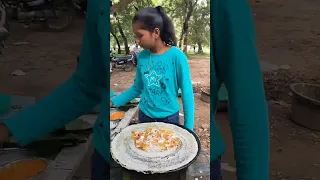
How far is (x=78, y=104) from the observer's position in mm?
552

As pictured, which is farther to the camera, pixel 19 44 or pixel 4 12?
pixel 4 12

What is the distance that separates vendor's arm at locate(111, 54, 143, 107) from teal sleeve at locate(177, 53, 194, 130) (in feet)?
0.21

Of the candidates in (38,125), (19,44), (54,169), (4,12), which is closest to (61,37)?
(19,44)

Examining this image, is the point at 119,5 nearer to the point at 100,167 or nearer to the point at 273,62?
the point at 100,167

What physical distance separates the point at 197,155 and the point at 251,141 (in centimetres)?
13

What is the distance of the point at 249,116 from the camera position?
1.56 ft

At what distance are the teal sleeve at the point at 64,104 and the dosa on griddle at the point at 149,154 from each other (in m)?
0.08

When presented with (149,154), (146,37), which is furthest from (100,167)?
(146,37)

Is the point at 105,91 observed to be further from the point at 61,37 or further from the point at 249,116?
the point at 61,37

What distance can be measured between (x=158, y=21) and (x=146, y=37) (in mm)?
33

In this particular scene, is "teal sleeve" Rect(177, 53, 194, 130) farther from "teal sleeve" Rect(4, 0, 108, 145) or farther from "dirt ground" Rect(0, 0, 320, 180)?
"teal sleeve" Rect(4, 0, 108, 145)

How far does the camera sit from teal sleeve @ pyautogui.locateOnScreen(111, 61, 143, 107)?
1.89 ft

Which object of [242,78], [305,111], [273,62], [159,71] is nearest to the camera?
[242,78]

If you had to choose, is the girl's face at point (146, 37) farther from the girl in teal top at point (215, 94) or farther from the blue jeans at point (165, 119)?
the blue jeans at point (165, 119)
